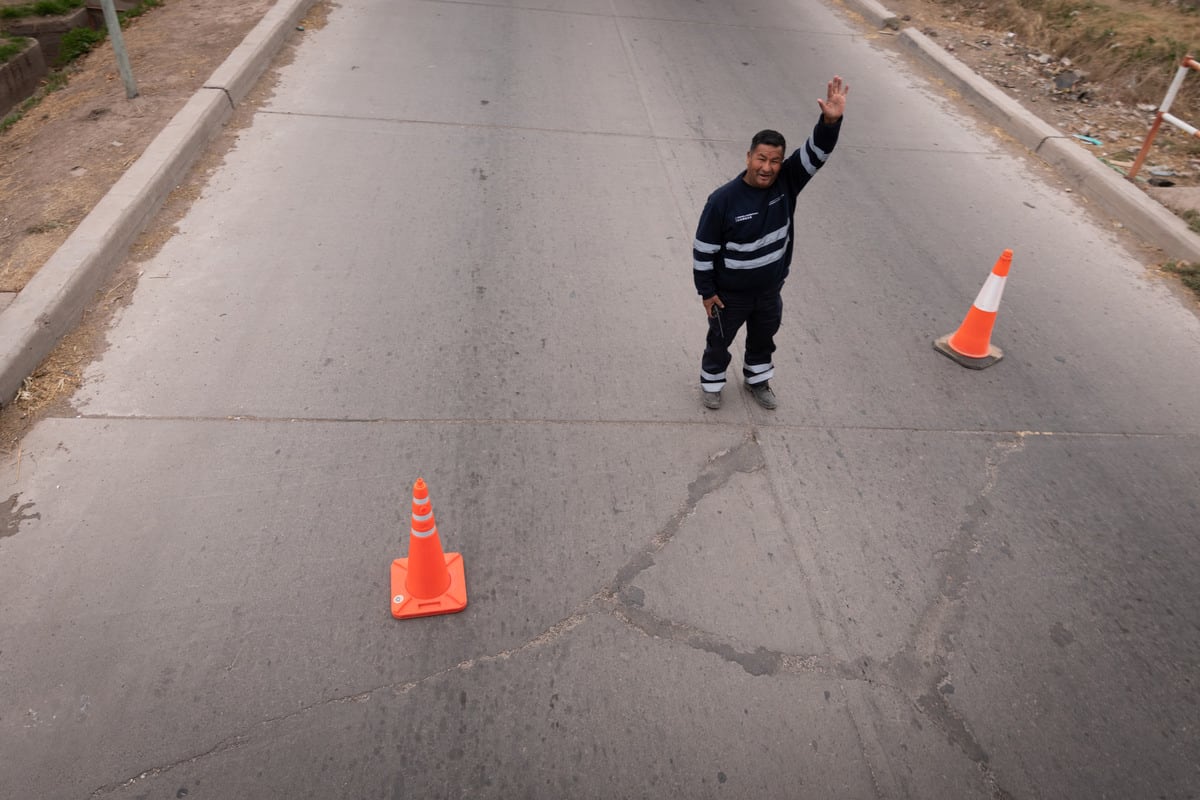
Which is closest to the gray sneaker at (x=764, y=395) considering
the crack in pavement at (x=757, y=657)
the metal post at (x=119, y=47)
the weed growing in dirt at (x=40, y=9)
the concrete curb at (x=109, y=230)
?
the crack in pavement at (x=757, y=657)

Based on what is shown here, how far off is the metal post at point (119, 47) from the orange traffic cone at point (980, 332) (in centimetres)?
703

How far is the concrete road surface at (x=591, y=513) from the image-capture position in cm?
291

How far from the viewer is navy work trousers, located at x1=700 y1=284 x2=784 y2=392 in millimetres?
4152

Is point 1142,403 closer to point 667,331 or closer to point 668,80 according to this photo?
point 667,331

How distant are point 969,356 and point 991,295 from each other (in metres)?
0.40

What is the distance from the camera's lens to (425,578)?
10.7 ft

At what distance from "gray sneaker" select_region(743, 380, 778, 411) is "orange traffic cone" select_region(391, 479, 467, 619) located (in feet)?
6.81

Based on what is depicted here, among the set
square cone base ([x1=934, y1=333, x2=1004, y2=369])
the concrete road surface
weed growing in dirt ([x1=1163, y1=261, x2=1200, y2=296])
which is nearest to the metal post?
the concrete road surface

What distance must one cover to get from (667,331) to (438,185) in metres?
2.62

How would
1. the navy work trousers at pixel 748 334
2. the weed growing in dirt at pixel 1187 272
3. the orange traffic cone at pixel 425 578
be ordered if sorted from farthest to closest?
the weed growing in dirt at pixel 1187 272, the navy work trousers at pixel 748 334, the orange traffic cone at pixel 425 578

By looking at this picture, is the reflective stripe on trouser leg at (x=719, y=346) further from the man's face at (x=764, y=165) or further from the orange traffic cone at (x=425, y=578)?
the orange traffic cone at (x=425, y=578)

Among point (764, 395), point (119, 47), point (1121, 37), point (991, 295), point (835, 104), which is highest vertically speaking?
point (835, 104)

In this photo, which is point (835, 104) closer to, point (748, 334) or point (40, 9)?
point (748, 334)

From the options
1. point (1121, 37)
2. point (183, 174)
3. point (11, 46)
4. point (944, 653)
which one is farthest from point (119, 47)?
point (1121, 37)
